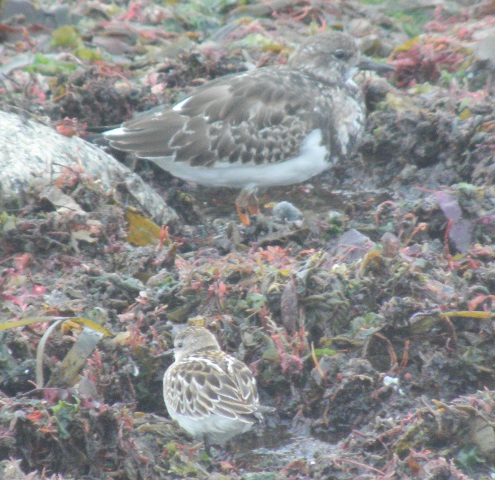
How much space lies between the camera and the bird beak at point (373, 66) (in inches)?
276

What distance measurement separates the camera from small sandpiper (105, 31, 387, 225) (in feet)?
19.9

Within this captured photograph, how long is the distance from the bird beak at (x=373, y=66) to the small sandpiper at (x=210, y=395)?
366 centimetres

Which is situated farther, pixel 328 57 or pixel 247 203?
pixel 328 57

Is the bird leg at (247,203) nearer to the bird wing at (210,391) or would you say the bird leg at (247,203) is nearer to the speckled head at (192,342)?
the speckled head at (192,342)

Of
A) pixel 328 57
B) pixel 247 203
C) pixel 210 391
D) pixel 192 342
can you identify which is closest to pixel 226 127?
pixel 247 203

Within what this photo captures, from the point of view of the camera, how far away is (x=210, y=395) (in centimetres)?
370

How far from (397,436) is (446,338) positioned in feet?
2.57

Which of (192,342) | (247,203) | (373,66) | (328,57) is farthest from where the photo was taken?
(373,66)

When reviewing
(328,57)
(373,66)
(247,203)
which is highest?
(328,57)

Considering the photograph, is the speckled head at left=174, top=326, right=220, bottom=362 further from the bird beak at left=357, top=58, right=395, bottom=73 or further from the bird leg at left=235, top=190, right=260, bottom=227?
the bird beak at left=357, top=58, right=395, bottom=73

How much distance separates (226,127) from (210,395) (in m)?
2.69

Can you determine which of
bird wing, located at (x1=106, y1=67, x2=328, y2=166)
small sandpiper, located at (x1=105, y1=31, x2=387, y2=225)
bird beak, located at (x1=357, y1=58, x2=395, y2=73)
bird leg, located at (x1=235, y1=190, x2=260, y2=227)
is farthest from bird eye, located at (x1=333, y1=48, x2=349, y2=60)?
bird leg, located at (x1=235, y1=190, x2=260, y2=227)

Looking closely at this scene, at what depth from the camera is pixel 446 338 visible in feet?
13.8

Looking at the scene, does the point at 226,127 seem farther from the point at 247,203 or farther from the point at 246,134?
the point at 247,203
